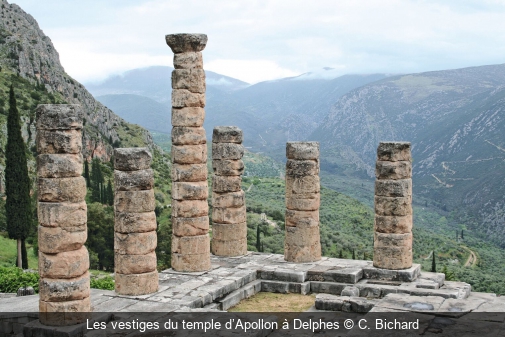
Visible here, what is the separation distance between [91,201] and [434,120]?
8818cm

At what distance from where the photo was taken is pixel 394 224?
66.7 ft

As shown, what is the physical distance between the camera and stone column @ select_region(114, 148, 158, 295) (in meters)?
17.1

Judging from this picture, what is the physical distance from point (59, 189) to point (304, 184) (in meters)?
9.27

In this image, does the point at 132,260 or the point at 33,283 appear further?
the point at 33,283

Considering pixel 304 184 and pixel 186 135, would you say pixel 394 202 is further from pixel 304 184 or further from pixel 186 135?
pixel 186 135

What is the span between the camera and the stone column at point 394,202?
20.1 metres

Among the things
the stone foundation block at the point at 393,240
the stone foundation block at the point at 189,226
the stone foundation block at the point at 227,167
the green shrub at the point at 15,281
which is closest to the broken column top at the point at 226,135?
the stone foundation block at the point at 227,167

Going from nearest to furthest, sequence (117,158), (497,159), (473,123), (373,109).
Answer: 1. (117,158)
2. (497,159)
3. (473,123)
4. (373,109)

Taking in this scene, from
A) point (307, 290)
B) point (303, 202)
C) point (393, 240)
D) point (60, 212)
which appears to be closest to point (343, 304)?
point (307, 290)

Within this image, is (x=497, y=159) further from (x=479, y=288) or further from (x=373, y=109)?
(x=373, y=109)

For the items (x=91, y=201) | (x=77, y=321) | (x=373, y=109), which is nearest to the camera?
(x=77, y=321)

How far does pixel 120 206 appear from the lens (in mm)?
Answer: 17312

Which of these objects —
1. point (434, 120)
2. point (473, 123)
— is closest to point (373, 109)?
point (434, 120)

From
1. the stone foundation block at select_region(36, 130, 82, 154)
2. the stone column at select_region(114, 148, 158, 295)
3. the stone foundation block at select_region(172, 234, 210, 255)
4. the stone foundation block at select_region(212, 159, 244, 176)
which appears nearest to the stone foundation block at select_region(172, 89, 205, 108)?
the stone foundation block at select_region(212, 159, 244, 176)
